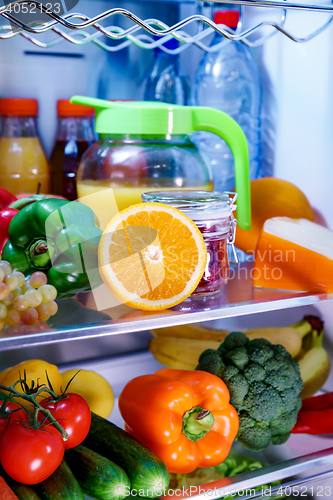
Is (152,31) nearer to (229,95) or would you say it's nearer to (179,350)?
(229,95)

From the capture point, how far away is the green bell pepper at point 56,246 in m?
0.73

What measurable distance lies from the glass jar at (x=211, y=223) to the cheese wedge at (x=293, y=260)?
0.09m

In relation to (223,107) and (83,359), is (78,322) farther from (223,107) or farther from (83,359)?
(223,107)

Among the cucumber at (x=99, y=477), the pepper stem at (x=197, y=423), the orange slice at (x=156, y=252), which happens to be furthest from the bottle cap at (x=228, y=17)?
the cucumber at (x=99, y=477)

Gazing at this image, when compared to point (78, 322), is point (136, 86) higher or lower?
higher

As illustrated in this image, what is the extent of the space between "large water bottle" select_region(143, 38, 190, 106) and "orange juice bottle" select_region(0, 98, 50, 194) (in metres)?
0.27

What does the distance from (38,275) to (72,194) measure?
39 centimetres

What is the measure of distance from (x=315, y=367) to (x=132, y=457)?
55cm

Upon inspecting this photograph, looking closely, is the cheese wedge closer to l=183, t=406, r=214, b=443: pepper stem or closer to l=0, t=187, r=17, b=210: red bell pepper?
l=183, t=406, r=214, b=443: pepper stem

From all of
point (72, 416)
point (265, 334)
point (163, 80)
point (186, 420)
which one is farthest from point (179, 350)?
point (163, 80)

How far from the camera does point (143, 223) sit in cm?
73

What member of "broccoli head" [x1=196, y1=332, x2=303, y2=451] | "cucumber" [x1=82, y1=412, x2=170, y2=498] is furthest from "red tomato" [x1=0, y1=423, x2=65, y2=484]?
"broccoli head" [x1=196, y1=332, x2=303, y2=451]

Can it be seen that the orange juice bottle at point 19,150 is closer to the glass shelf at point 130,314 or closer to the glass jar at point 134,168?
the glass jar at point 134,168

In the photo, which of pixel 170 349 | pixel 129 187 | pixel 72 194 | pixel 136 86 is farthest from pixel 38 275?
pixel 136 86
